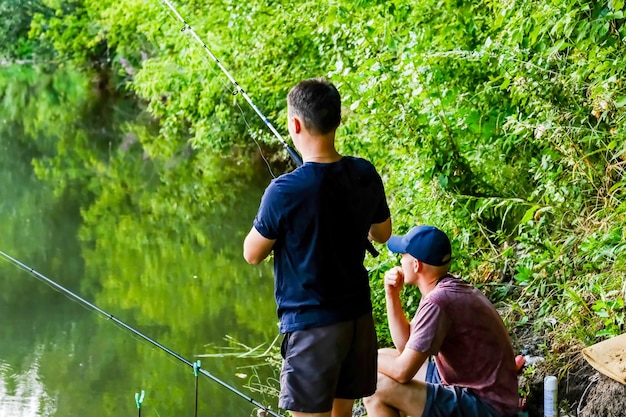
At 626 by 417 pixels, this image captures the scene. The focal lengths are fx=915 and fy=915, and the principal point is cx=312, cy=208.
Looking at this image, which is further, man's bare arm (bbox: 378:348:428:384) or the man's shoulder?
man's bare arm (bbox: 378:348:428:384)

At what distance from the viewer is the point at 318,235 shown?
2.54 metres

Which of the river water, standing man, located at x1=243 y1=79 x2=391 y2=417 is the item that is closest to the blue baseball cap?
standing man, located at x1=243 y1=79 x2=391 y2=417

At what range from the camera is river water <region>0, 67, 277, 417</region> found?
5.04 m

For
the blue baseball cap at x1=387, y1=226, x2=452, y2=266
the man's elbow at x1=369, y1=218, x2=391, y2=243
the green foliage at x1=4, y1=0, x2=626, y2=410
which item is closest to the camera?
the man's elbow at x1=369, y1=218, x2=391, y2=243

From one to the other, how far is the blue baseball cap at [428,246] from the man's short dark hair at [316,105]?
76 cm

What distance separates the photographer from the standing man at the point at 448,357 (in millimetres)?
3033

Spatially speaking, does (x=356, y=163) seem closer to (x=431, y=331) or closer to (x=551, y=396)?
(x=431, y=331)

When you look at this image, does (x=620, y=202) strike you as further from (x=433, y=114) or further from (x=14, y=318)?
(x=14, y=318)

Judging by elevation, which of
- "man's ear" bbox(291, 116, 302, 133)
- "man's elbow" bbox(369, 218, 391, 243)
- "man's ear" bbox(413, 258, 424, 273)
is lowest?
"man's ear" bbox(413, 258, 424, 273)

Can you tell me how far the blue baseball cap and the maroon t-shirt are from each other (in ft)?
0.32

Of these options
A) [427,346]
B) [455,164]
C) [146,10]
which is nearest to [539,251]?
[455,164]

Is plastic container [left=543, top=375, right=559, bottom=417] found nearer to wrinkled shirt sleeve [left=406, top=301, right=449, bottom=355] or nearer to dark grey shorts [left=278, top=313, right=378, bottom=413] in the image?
wrinkled shirt sleeve [left=406, top=301, right=449, bottom=355]

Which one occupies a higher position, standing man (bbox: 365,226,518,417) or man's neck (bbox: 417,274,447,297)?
man's neck (bbox: 417,274,447,297)

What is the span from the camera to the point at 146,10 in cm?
1338
